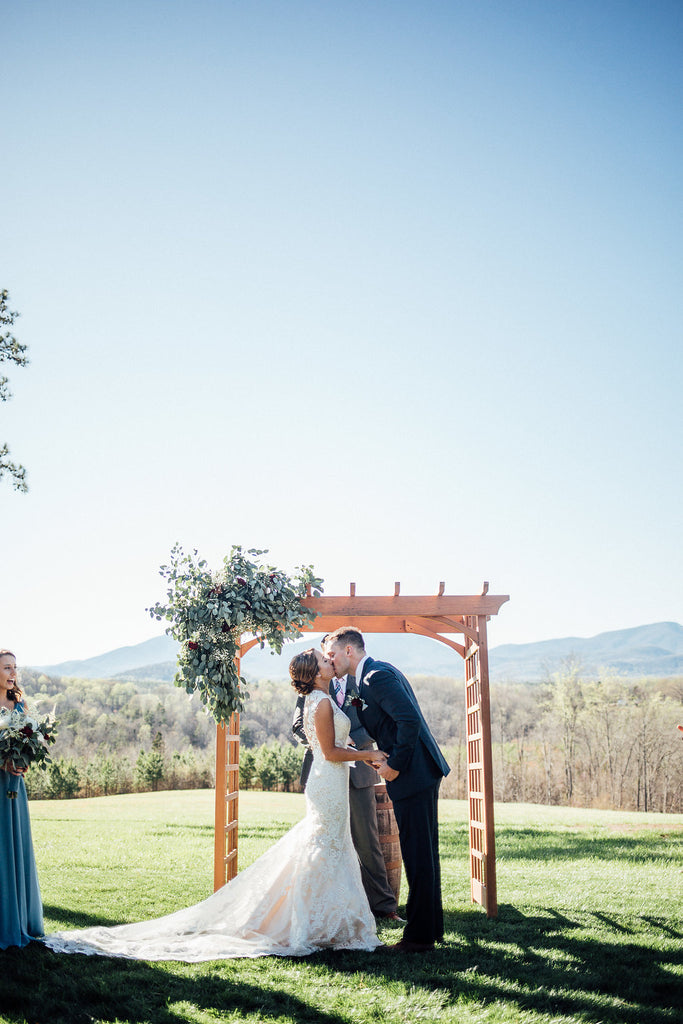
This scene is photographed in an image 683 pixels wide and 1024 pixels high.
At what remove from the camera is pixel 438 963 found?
518cm

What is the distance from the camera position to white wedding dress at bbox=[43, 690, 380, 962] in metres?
5.23

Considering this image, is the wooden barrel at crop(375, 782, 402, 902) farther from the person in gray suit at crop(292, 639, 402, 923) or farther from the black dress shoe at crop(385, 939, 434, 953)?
the black dress shoe at crop(385, 939, 434, 953)

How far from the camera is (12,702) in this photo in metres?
6.11

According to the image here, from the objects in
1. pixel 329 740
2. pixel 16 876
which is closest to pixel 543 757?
pixel 329 740

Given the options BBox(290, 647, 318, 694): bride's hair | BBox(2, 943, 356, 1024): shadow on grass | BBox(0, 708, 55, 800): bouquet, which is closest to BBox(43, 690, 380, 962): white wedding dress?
BBox(290, 647, 318, 694): bride's hair

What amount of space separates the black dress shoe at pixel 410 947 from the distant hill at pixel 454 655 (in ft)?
273

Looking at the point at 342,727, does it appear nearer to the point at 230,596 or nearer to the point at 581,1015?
the point at 230,596

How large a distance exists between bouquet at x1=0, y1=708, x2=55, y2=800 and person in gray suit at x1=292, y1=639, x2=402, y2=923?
2.10m

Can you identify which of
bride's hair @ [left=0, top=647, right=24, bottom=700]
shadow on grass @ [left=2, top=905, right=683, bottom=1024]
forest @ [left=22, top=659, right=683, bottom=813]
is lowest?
forest @ [left=22, top=659, right=683, bottom=813]

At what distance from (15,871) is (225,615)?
2.49m

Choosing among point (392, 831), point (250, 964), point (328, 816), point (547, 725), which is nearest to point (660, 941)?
point (392, 831)

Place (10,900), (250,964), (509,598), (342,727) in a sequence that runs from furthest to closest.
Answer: (509,598), (342,727), (10,900), (250,964)

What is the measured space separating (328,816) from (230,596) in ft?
6.96

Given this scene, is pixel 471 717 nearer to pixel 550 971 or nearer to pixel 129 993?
pixel 550 971
